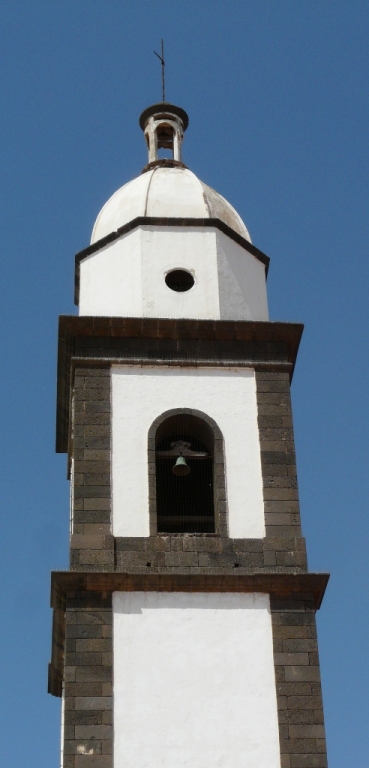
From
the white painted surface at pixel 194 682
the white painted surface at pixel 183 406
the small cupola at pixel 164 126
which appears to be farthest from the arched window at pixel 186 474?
the small cupola at pixel 164 126

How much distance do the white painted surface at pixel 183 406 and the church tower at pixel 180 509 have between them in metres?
0.03

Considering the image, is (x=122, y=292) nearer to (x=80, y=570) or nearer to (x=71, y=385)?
(x=71, y=385)

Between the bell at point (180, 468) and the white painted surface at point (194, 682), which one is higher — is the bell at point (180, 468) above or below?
above

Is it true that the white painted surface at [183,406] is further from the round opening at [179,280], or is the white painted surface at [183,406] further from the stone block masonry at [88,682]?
the round opening at [179,280]

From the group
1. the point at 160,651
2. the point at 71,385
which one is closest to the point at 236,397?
the point at 71,385

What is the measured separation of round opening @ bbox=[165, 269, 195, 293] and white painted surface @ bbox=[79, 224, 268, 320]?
3.2 inches

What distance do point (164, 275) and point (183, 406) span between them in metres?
2.62

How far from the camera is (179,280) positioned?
28.4 m

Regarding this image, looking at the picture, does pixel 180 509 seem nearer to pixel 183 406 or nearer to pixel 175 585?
pixel 183 406

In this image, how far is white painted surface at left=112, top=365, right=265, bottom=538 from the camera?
25.7 metres

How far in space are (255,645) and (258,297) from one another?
681 cm

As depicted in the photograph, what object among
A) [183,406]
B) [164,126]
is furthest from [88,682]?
[164,126]

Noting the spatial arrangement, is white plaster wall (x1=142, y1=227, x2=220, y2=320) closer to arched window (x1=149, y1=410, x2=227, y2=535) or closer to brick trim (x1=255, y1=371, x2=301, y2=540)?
brick trim (x1=255, y1=371, x2=301, y2=540)

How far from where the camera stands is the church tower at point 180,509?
2384 cm
